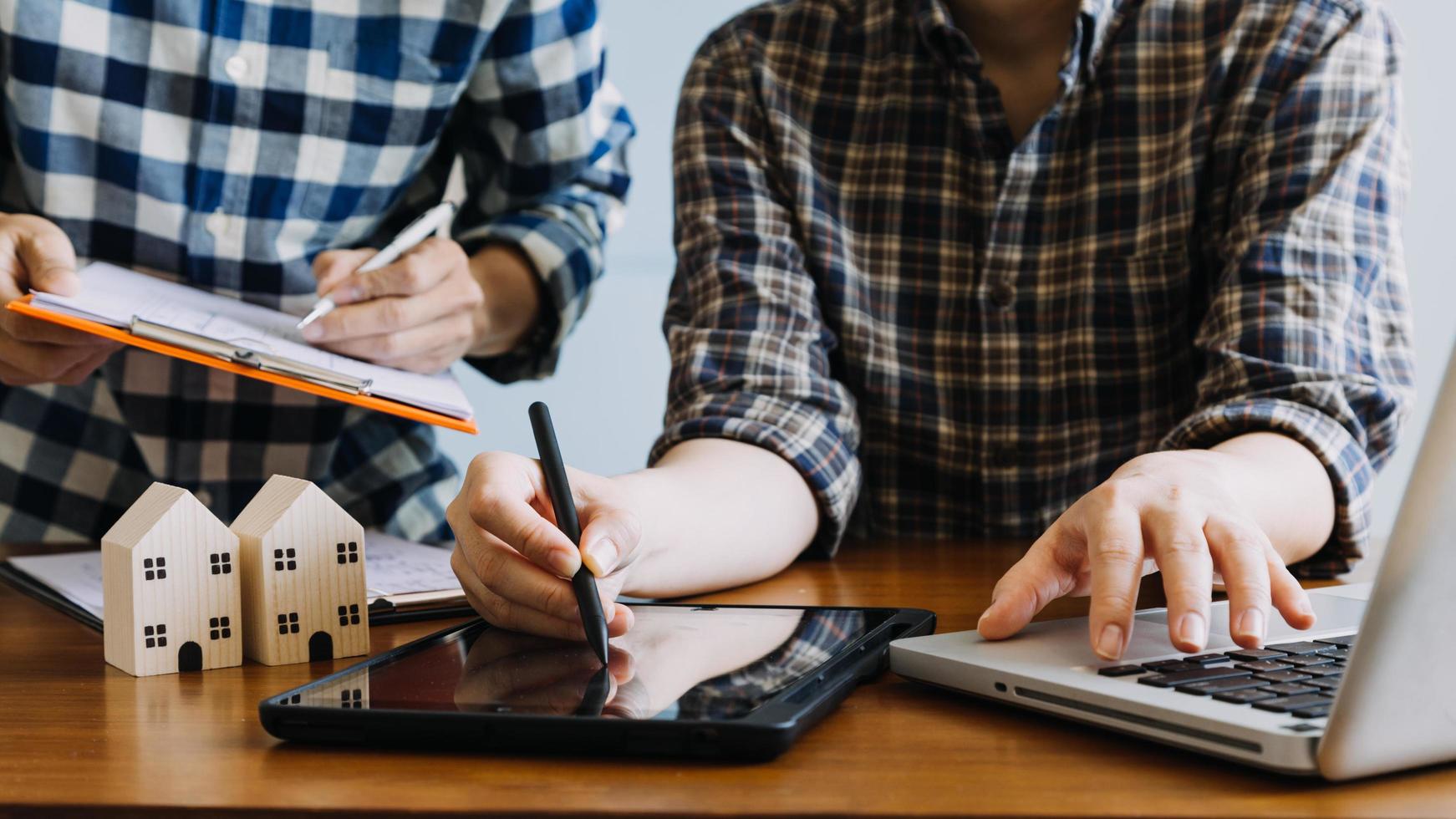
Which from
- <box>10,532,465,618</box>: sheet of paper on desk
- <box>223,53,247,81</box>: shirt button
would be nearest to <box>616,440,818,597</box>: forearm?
<box>10,532,465,618</box>: sheet of paper on desk

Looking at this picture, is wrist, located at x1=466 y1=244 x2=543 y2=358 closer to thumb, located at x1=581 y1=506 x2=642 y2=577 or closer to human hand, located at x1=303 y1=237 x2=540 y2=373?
human hand, located at x1=303 y1=237 x2=540 y2=373

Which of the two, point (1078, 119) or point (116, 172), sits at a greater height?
point (1078, 119)

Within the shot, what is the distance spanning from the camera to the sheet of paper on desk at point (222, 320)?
82cm

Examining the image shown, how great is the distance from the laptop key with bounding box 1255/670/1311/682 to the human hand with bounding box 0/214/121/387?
0.79 m

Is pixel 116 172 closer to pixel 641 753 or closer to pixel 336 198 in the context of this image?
pixel 336 198

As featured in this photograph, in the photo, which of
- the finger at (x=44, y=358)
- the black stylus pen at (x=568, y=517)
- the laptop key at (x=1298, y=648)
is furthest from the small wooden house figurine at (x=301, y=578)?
the laptop key at (x=1298, y=648)

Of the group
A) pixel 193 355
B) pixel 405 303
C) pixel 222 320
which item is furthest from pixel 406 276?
pixel 193 355

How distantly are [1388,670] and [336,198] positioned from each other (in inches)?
40.8

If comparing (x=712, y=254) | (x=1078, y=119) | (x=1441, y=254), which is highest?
(x=1078, y=119)

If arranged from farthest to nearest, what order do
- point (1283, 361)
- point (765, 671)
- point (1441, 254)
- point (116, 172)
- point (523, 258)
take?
point (1441, 254) → point (523, 258) → point (116, 172) → point (1283, 361) → point (765, 671)

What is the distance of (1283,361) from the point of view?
0.90 m

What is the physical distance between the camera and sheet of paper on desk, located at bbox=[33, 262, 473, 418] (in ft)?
2.68

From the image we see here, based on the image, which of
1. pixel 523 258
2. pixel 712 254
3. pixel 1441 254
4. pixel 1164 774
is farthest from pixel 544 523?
pixel 1441 254

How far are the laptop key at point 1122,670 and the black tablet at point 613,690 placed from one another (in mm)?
111
